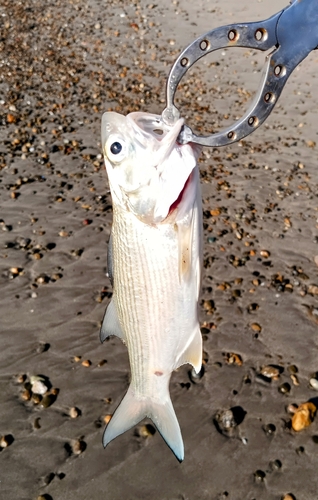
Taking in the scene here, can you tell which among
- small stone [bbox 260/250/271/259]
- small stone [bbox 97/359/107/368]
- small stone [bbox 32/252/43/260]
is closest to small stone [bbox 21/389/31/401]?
small stone [bbox 97/359/107/368]

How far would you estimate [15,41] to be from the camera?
13.2 metres

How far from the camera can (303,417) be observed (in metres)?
3.98

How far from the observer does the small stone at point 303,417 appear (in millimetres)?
3961

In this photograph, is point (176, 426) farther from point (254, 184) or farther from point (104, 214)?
point (254, 184)

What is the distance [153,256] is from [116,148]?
642 millimetres

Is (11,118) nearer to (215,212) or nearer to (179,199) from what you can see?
(215,212)

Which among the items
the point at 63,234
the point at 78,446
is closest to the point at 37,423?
the point at 78,446

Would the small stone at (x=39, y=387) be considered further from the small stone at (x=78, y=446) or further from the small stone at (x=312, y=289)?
the small stone at (x=312, y=289)

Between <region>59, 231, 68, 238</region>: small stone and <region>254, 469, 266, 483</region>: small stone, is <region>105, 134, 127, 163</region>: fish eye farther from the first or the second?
<region>59, 231, 68, 238</region>: small stone

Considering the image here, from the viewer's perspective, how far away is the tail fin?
2893mm

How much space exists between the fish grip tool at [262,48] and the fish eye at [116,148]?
28 centimetres

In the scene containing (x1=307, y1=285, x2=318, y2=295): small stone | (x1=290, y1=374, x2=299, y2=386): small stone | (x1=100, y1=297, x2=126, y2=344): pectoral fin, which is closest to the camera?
(x1=100, y1=297, x2=126, y2=344): pectoral fin

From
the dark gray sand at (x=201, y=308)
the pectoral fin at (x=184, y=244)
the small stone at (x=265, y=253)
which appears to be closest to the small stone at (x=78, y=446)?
the dark gray sand at (x=201, y=308)

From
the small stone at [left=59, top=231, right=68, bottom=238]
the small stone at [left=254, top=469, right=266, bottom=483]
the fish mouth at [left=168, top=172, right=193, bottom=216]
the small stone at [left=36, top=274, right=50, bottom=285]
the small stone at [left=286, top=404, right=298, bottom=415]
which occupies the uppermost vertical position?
the fish mouth at [left=168, top=172, right=193, bottom=216]
